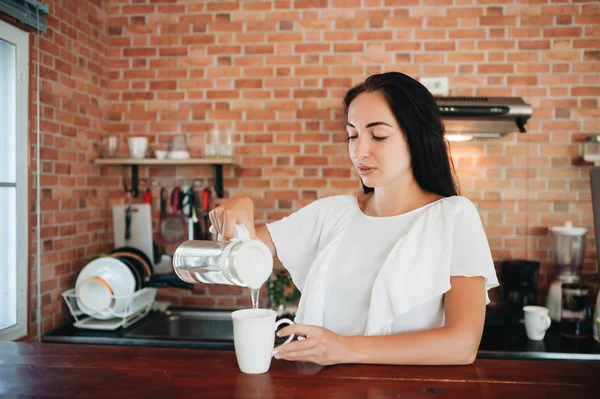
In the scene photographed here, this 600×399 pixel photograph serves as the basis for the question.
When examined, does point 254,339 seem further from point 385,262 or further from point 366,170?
point 366,170

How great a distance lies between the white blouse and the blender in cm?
147

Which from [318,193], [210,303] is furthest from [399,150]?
[210,303]

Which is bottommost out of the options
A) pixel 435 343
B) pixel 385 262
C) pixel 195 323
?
pixel 195 323

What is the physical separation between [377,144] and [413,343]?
53 centimetres

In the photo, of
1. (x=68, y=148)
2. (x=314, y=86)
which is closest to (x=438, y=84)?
(x=314, y=86)

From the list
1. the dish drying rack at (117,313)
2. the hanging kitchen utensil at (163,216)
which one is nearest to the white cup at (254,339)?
the dish drying rack at (117,313)

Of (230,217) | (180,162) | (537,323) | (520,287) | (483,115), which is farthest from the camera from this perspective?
(180,162)

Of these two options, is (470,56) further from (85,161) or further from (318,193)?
(85,161)

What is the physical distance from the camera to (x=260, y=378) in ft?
3.43

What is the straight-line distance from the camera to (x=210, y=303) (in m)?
2.95

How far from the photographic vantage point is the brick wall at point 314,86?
2.78 meters

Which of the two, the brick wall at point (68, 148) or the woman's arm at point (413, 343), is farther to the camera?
the brick wall at point (68, 148)

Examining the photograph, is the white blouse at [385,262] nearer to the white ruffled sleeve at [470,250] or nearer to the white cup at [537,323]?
the white ruffled sleeve at [470,250]

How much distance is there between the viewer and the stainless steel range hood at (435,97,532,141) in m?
2.45
